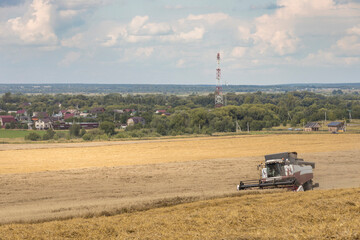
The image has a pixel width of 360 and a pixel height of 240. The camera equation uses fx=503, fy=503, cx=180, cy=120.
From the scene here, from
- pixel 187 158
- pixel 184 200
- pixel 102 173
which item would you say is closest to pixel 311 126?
pixel 187 158

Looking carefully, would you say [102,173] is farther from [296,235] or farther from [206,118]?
[206,118]

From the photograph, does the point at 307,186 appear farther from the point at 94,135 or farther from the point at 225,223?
the point at 94,135

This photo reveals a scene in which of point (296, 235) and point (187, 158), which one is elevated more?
point (296, 235)

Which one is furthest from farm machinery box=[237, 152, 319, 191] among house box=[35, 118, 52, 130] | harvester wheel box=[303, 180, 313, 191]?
house box=[35, 118, 52, 130]

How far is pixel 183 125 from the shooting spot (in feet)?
317

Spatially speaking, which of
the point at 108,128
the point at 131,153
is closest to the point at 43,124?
the point at 108,128

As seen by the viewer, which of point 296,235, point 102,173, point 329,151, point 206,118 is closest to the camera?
point 296,235

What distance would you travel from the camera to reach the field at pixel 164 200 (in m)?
14.7

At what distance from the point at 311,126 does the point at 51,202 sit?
7454 centimetres

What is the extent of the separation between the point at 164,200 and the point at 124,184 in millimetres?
7952

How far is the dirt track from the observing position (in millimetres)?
21203

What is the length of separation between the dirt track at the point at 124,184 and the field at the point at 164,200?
0.05 metres

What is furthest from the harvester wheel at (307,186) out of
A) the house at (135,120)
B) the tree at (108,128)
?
the house at (135,120)

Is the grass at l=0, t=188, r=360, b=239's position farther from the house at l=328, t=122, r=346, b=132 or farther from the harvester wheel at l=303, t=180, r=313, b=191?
the house at l=328, t=122, r=346, b=132
